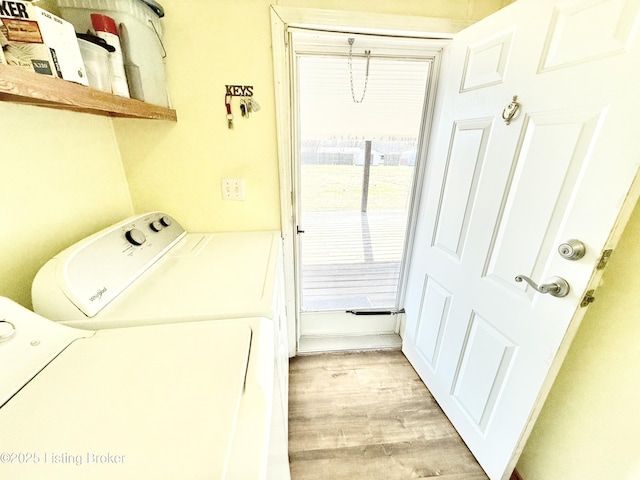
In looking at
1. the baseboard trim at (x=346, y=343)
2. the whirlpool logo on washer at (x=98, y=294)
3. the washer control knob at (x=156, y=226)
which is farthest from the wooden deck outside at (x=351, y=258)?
the whirlpool logo on washer at (x=98, y=294)

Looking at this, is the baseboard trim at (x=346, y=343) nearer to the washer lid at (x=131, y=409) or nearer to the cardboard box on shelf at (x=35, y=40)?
the washer lid at (x=131, y=409)

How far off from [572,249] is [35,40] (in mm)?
1568

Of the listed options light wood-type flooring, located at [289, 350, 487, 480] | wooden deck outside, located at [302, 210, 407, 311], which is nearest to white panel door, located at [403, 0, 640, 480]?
light wood-type flooring, located at [289, 350, 487, 480]

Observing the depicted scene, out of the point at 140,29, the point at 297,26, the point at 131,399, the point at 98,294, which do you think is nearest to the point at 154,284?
the point at 98,294

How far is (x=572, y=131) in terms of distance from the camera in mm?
806

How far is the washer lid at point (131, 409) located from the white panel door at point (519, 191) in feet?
3.45

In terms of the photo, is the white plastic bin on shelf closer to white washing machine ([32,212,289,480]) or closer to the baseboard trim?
white washing machine ([32,212,289,480])

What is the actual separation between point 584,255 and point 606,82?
504mm

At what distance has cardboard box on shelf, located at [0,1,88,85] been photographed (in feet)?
1.87

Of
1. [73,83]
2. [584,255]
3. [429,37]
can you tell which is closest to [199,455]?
[73,83]

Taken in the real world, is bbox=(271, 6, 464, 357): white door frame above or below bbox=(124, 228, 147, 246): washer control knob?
above

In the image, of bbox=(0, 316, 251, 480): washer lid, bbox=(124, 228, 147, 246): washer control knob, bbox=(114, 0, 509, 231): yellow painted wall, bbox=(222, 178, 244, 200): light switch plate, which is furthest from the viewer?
bbox=(222, 178, 244, 200): light switch plate

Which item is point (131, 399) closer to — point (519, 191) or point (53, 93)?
point (53, 93)

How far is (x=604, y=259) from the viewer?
2.48ft
